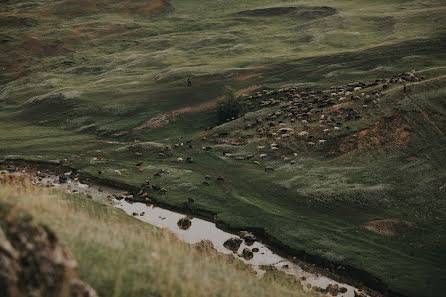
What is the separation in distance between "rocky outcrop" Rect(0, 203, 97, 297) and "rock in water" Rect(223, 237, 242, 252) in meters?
21.2

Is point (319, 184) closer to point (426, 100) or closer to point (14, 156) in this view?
point (426, 100)

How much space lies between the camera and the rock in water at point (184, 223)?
3394 centimetres

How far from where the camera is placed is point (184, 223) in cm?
3447

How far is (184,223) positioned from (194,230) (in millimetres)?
1390

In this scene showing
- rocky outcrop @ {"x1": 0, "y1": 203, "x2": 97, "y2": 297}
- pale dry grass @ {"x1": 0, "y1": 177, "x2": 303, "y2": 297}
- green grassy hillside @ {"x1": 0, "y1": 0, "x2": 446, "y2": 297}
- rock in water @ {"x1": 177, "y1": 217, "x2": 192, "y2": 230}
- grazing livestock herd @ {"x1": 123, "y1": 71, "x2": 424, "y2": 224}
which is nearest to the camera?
rocky outcrop @ {"x1": 0, "y1": 203, "x2": 97, "y2": 297}

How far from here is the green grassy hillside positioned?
32188mm

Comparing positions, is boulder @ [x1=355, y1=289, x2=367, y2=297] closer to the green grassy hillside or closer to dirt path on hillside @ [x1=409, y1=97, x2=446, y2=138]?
the green grassy hillside

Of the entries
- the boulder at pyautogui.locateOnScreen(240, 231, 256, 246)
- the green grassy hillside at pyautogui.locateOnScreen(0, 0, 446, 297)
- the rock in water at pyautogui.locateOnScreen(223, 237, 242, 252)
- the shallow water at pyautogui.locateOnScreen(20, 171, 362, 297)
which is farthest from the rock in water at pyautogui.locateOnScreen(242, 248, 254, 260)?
the green grassy hillside at pyautogui.locateOnScreen(0, 0, 446, 297)

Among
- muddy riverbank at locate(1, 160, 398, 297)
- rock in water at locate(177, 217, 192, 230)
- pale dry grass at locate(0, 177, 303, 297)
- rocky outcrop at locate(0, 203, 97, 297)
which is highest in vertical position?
rocky outcrop at locate(0, 203, 97, 297)

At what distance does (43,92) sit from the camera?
8762 centimetres

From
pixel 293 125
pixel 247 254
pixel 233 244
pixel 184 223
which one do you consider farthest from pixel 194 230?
pixel 293 125

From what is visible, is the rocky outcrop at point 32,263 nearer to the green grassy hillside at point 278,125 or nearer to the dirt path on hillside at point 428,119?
the green grassy hillside at point 278,125

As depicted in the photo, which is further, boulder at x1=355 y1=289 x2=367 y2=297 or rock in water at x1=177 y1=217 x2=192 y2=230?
rock in water at x1=177 y1=217 x2=192 y2=230

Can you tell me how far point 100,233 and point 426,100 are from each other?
44.5 m
